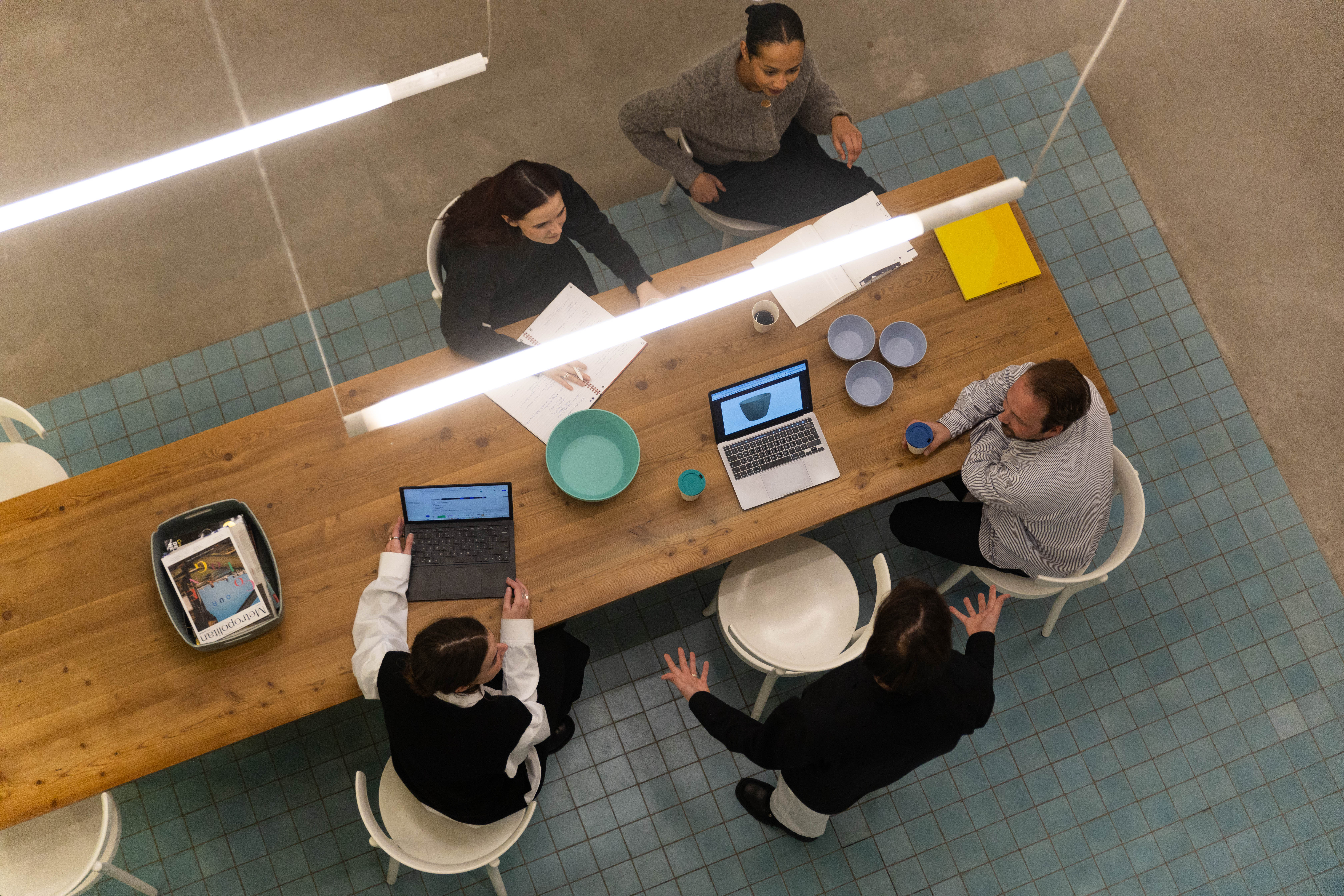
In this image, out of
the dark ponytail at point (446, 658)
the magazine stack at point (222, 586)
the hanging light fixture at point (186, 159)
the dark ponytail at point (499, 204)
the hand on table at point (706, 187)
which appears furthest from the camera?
the hand on table at point (706, 187)

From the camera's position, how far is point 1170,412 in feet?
12.8

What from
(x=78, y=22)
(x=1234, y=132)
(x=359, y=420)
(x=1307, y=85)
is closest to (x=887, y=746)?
(x=359, y=420)

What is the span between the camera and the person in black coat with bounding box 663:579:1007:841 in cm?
231

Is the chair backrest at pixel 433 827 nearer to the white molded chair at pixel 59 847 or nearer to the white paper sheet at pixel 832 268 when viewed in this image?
Answer: the white molded chair at pixel 59 847

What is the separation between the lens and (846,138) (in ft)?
11.0

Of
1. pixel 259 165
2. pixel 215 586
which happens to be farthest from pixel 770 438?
pixel 259 165

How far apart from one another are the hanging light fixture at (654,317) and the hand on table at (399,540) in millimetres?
524

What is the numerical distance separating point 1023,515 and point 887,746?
932 mm

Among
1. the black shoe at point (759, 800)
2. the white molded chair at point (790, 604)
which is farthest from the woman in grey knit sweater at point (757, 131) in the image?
the black shoe at point (759, 800)

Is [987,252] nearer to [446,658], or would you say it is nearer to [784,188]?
[784,188]

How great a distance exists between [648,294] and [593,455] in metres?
0.60

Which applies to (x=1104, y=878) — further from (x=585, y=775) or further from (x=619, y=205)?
(x=619, y=205)

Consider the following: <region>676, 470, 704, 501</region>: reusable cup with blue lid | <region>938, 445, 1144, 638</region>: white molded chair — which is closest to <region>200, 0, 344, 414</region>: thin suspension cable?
<region>676, 470, 704, 501</region>: reusable cup with blue lid

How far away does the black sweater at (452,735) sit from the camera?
7.88 feet
